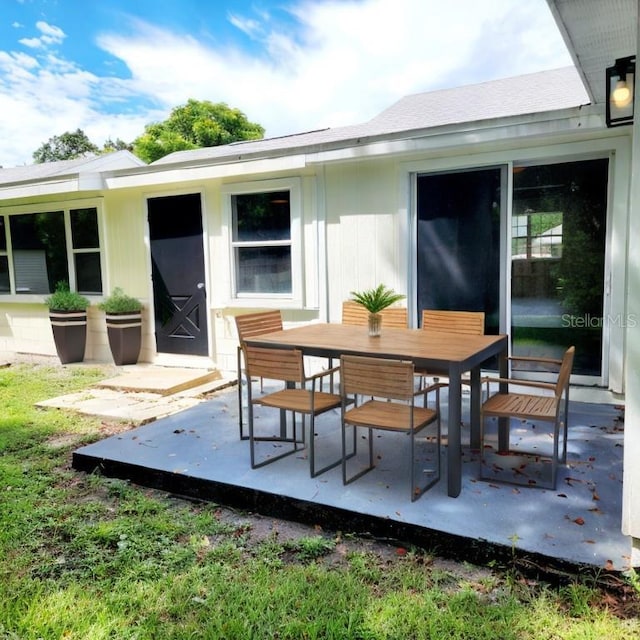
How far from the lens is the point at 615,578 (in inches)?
85.0

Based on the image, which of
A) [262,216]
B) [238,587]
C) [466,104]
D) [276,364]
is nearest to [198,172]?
[262,216]

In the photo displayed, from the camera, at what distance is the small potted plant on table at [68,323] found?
296 inches

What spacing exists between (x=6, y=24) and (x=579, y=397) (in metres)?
20.2

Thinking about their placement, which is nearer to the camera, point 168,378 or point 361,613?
point 361,613

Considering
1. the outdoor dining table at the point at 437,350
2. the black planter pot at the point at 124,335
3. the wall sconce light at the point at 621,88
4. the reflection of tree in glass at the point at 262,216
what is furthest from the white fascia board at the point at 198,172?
the wall sconce light at the point at 621,88

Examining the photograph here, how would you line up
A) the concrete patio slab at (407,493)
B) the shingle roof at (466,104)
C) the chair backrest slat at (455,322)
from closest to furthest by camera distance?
the concrete patio slab at (407,493) → the chair backrest slat at (455,322) → the shingle roof at (466,104)

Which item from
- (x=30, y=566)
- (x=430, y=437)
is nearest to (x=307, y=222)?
(x=430, y=437)

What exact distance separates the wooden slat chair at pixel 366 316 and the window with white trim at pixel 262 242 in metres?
1.42

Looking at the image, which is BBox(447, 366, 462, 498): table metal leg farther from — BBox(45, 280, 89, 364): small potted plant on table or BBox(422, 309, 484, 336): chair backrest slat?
BBox(45, 280, 89, 364): small potted plant on table

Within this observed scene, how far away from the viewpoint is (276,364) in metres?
3.27

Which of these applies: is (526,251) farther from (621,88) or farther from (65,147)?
(65,147)

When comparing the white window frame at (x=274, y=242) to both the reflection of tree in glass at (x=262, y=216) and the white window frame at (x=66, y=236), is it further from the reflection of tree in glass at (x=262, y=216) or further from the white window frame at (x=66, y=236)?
the white window frame at (x=66, y=236)

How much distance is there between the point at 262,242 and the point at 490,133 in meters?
2.86

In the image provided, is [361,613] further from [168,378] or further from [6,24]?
[6,24]
